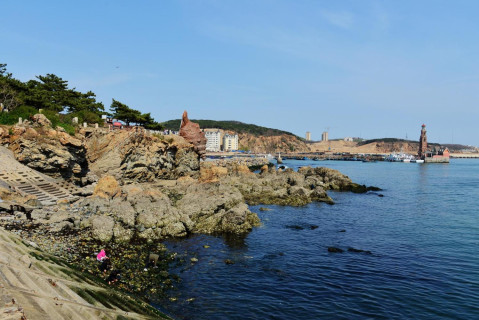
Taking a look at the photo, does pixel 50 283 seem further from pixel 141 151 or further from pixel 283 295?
pixel 141 151

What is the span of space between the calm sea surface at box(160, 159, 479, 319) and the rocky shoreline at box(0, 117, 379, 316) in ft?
7.38

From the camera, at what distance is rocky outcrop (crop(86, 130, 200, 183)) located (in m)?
46.4

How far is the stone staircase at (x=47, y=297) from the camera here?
757cm

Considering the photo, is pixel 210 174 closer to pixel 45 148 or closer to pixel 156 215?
pixel 45 148

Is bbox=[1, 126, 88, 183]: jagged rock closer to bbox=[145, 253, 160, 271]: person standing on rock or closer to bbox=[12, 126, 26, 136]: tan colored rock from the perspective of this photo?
bbox=[12, 126, 26, 136]: tan colored rock

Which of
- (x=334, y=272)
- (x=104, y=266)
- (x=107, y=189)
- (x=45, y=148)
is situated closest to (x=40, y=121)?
(x=45, y=148)

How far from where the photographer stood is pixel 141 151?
48781 mm

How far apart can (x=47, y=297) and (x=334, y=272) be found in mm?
17994

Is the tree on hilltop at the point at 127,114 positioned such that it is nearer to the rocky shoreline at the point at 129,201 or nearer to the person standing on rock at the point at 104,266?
the rocky shoreline at the point at 129,201

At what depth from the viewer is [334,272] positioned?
21.3 meters

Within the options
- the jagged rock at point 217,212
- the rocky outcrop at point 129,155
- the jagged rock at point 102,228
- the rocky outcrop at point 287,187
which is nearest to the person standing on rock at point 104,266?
the jagged rock at point 102,228

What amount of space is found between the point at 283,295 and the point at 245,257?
20.6 ft

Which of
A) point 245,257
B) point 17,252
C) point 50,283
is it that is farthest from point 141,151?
point 50,283

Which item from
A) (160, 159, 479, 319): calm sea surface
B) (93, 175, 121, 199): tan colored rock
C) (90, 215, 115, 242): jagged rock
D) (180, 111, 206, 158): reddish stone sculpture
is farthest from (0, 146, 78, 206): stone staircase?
(180, 111, 206, 158): reddish stone sculpture
